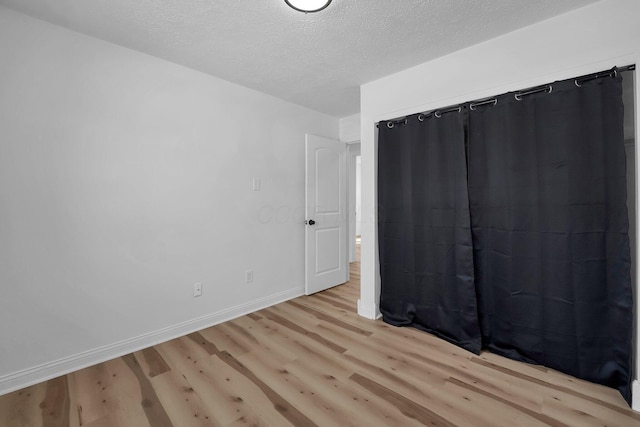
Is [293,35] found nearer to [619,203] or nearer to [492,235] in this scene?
[492,235]

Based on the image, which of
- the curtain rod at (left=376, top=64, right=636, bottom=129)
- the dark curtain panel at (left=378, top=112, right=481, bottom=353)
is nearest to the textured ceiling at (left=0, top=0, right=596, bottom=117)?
the curtain rod at (left=376, top=64, right=636, bottom=129)

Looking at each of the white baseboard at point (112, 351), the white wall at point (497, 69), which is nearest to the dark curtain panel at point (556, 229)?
the white wall at point (497, 69)

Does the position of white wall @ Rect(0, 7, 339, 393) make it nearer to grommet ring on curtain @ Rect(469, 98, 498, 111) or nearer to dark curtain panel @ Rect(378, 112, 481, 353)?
dark curtain panel @ Rect(378, 112, 481, 353)

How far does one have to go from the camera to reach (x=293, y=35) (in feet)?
6.73

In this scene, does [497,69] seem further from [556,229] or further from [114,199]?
[114,199]

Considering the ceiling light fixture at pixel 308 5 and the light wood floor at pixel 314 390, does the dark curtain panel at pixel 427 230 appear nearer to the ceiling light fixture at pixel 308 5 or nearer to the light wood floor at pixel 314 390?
the light wood floor at pixel 314 390

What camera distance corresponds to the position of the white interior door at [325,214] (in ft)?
11.5

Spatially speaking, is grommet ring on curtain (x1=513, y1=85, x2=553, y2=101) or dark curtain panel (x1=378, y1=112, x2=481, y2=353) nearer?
grommet ring on curtain (x1=513, y1=85, x2=553, y2=101)

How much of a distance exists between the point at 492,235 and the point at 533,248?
0.86 feet

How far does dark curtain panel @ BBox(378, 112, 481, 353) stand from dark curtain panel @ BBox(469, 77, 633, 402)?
0.11 m

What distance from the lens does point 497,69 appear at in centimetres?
211

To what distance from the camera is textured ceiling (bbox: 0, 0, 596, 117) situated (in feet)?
5.74

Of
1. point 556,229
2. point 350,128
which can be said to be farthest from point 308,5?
point 350,128

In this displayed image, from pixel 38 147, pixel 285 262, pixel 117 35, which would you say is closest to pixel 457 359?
pixel 285 262
